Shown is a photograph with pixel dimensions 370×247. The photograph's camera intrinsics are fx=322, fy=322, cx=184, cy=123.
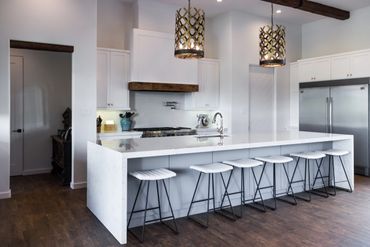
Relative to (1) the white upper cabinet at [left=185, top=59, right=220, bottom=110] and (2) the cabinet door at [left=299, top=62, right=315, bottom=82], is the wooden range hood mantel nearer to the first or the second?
(1) the white upper cabinet at [left=185, top=59, right=220, bottom=110]

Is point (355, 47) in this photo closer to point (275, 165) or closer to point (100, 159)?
point (275, 165)

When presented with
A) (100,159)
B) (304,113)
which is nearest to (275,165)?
(100,159)

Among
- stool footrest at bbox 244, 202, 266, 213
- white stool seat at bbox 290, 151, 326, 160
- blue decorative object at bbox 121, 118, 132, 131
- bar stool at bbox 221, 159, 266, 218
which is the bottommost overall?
stool footrest at bbox 244, 202, 266, 213

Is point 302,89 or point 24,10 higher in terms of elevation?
point 24,10

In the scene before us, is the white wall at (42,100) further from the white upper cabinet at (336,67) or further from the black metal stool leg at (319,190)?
the white upper cabinet at (336,67)

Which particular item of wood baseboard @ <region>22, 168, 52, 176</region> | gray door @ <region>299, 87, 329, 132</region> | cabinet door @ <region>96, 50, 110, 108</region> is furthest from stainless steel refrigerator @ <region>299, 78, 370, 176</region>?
wood baseboard @ <region>22, 168, 52, 176</region>

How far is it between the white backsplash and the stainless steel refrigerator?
2.48 m

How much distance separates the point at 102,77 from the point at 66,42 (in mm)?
883

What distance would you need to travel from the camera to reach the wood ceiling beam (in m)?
5.74

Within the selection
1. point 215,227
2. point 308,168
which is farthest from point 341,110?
point 215,227

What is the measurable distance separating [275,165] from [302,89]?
10.3 ft

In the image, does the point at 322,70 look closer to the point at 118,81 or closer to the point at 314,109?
the point at 314,109

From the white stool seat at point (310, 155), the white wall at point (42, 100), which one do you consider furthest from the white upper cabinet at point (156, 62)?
the white stool seat at point (310, 155)

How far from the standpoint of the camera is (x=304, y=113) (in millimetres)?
6984
